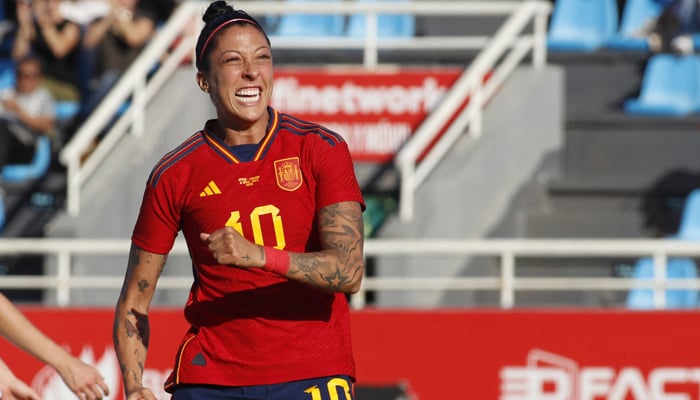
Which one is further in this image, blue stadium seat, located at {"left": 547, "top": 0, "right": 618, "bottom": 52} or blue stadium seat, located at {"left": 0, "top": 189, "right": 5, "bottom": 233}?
blue stadium seat, located at {"left": 547, "top": 0, "right": 618, "bottom": 52}

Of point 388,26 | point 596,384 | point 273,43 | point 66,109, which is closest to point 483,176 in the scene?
point 273,43

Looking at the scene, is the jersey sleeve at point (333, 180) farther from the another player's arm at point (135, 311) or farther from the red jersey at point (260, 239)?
the another player's arm at point (135, 311)

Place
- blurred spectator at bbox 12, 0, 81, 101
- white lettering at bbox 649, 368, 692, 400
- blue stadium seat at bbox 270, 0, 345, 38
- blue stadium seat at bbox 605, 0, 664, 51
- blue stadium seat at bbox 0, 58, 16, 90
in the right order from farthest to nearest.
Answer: blue stadium seat at bbox 270, 0, 345, 38
blue stadium seat at bbox 0, 58, 16, 90
blue stadium seat at bbox 605, 0, 664, 51
blurred spectator at bbox 12, 0, 81, 101
white lettering at bbox 649, 368, 692, 400

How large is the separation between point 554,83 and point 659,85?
4.85 feet

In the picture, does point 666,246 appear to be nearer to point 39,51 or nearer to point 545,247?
point 545,247

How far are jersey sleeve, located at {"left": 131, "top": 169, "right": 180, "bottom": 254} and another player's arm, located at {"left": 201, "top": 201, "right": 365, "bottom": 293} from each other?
468mm

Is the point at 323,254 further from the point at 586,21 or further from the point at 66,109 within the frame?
the point at 586,21

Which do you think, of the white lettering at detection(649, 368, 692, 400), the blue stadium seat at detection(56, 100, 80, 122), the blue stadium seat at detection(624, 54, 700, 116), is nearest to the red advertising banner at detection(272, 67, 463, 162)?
the blue stadium seat at detection(624, 54, 700, 116)

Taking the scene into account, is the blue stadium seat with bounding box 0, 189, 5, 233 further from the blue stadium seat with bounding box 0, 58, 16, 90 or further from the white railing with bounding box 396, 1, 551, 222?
the white railing with bounding box 396, 1, 551, 222

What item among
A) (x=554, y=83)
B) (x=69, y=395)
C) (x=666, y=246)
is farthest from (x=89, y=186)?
(x=666, y=246)

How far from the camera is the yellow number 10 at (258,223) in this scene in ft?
14.5

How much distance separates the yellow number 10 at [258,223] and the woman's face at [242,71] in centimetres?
32

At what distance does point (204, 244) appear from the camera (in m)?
4.50

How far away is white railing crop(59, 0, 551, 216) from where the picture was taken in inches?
431
